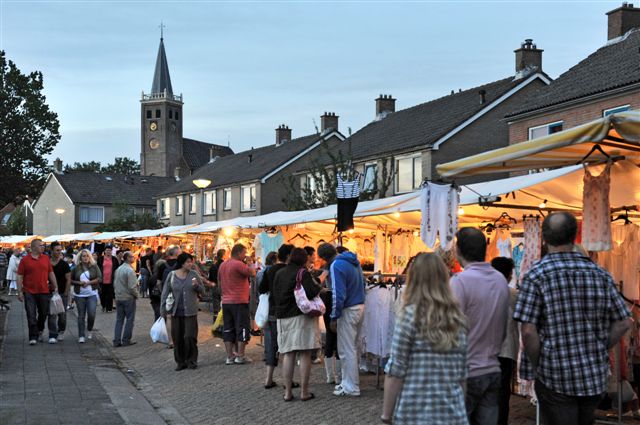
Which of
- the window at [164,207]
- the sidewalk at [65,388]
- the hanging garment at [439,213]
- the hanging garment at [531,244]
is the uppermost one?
the window at [164,207]

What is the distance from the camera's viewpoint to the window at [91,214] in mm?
75188

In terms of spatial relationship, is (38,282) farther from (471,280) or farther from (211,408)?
(471,280)

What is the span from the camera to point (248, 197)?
51.3 metres

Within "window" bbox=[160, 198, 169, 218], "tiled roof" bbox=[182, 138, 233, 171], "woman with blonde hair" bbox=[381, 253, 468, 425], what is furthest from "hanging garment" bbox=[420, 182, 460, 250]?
"tiled roof" bbox=[182, 138, 233, 171]

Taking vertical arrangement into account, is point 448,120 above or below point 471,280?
above

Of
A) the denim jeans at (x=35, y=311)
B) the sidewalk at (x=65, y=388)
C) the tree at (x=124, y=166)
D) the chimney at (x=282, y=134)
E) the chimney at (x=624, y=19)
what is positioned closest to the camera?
the sidewalk at (x=65, y=388)

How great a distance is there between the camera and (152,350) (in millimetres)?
15422

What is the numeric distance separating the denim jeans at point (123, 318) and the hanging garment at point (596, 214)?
34.7ft

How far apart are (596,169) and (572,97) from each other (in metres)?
19.7

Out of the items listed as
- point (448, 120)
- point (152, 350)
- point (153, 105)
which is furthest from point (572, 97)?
point (153, 105)

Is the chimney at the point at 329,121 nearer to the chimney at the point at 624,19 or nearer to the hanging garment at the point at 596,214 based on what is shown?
the chimney at the point at 624,19

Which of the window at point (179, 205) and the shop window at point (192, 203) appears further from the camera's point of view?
the window at point (179, 205)

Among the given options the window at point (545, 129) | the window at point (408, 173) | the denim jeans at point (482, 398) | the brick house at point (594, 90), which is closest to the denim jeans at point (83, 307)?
the denim jeans at point (482, 398)

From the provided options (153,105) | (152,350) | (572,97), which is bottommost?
(152,350)
